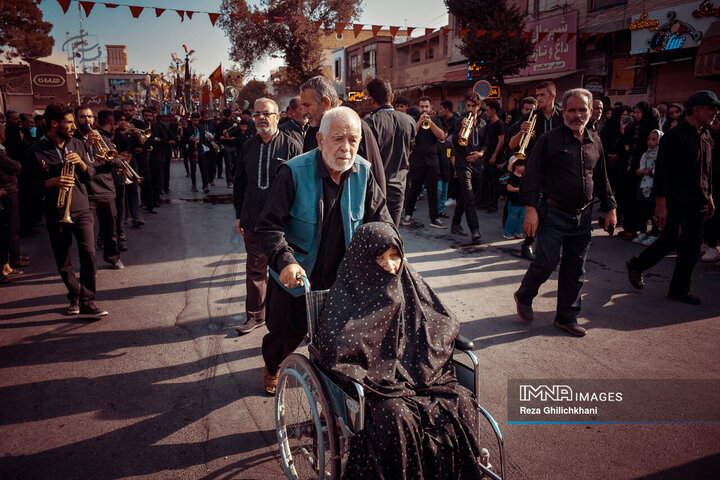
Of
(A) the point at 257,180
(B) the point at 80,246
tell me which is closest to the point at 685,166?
(A) the point at 257,180

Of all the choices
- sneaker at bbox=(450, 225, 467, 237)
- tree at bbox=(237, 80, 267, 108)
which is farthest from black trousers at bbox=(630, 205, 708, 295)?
tree at bbox=(237, 80, 267, 108)

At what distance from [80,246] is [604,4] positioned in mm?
20169

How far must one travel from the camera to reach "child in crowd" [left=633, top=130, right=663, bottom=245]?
7887mm

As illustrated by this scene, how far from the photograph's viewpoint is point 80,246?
5.02m

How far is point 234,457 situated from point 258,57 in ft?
131

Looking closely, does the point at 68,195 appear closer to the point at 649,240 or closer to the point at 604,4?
the point at 649,240

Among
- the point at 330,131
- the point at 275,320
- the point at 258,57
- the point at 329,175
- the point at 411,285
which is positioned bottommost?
the point at 275,320

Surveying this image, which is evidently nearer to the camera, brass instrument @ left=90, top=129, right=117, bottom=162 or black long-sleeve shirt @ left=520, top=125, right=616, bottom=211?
black long-sleeve shirt @ left=520, top=125, right=616, bottom=211

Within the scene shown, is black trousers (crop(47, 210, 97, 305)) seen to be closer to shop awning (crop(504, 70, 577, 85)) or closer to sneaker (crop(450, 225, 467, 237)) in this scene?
sneaker (crop(450, 225, 467, 237))

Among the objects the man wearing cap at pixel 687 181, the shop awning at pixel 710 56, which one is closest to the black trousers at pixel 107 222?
the man wearing cap at pixel 687 181

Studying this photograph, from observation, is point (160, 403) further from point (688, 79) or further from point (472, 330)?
point (688, 79)

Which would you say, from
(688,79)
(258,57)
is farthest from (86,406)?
(258,57)

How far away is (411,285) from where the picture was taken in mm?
2490

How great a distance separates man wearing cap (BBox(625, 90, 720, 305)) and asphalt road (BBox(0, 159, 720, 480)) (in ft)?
2.39
